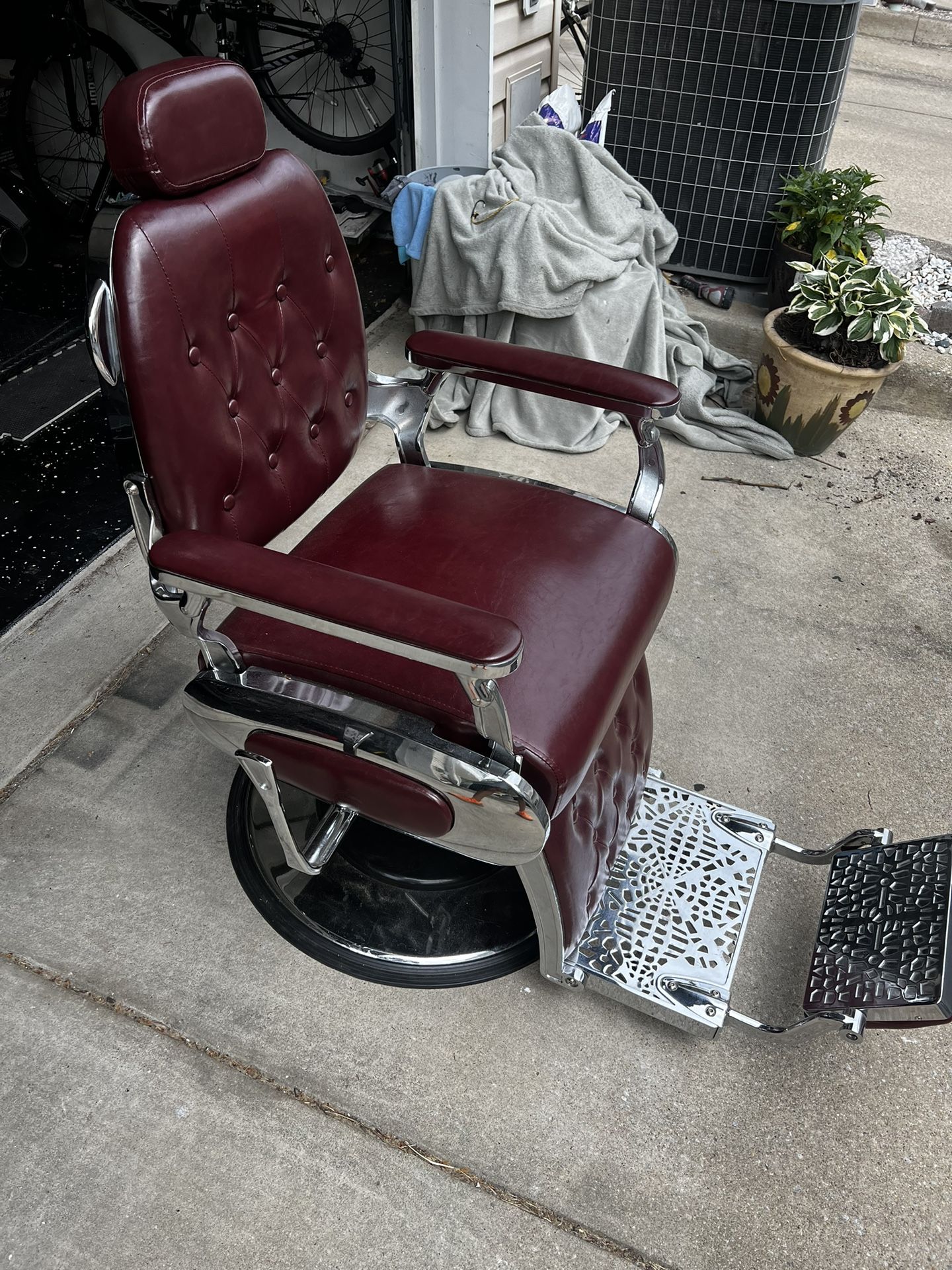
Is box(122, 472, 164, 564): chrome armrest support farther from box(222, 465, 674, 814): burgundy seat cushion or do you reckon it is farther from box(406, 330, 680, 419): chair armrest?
box(406, 330, 680, 419): chair armrest

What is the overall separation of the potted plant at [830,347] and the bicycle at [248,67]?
168 cm

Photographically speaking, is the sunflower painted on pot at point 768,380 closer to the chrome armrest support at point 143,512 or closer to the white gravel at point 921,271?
the white gravel at point 921,271

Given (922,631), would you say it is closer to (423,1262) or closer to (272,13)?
(423,1262)

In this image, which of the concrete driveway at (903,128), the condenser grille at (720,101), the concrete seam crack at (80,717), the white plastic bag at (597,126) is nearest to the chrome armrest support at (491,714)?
the concrete seam crack at (80,717)

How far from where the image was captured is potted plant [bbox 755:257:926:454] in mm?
2543

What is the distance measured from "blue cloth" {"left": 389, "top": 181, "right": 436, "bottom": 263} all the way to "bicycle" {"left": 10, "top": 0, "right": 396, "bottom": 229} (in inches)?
34.6

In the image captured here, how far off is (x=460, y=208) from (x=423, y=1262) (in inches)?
98.1

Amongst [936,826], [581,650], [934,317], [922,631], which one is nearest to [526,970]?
[581,650]

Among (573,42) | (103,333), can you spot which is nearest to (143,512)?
(103,333)

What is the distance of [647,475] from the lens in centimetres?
156

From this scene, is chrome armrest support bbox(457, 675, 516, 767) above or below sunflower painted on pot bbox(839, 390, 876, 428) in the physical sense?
above

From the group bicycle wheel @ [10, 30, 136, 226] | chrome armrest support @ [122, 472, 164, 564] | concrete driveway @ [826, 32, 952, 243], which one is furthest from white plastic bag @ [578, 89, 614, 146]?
chrome armrest support @ [122, 472, 164, 564]

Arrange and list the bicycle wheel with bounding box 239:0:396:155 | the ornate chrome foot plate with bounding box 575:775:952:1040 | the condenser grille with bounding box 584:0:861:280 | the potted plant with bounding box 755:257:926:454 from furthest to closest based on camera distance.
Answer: the bicycle wheel with bounding box 239:0:396:155, the condenser grille with bounding box 584:0:861:280, the potted plant with bounding box 755:257:926:454, the ornate chrome foot plate with bounding box 575:775:952:1040

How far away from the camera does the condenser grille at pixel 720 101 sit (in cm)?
293
